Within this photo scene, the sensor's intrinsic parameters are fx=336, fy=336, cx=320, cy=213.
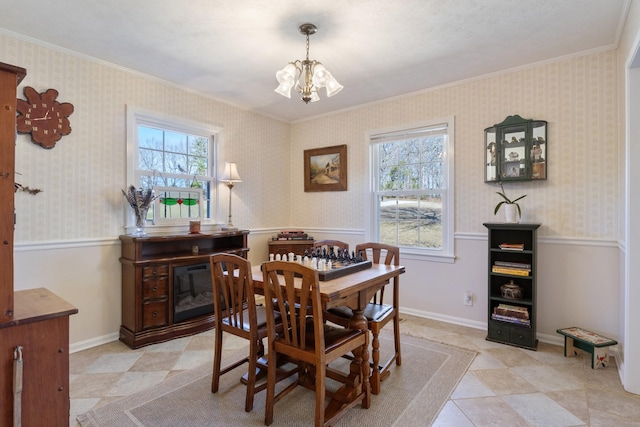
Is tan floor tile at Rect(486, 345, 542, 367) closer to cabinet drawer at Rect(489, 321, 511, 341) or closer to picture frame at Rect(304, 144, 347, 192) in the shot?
cabinet drawer at Rect(489, 321, 511, 341)

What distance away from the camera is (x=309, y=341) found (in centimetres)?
195

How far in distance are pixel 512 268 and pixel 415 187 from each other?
137 cm

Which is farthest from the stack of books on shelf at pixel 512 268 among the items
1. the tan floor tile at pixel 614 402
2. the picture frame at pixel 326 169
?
the picture frame at pixel 326 169

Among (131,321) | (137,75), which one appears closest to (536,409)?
(131,321)

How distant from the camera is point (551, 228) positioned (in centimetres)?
309

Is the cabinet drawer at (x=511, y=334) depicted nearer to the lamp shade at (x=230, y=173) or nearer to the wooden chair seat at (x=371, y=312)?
the wooden chair seat at (x=371, y=312)

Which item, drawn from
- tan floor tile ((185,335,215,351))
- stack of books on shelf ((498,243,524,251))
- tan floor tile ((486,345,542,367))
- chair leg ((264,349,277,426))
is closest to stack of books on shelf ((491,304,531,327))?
tan floor tile ((486,345,542,367))

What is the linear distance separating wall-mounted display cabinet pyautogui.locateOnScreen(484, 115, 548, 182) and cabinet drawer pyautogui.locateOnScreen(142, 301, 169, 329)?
3.38 metres

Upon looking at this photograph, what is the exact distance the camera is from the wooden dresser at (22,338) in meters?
1.15

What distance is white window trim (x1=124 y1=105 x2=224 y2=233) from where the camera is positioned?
3252 millimetres

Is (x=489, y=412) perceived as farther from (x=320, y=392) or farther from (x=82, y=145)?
(x=82, y=145)

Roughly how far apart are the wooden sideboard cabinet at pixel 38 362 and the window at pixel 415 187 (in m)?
3.34

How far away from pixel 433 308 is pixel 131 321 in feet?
10.1

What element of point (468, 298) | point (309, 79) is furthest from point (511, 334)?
point (309, 79)
